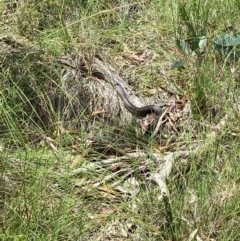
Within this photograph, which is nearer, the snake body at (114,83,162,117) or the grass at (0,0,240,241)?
the grass at (0,0,240,241)

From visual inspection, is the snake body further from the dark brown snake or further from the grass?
the grass

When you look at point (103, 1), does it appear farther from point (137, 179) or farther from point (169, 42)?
point (137, 179)

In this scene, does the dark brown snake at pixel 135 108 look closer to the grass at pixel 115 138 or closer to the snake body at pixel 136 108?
the snake body at pixel 136 108

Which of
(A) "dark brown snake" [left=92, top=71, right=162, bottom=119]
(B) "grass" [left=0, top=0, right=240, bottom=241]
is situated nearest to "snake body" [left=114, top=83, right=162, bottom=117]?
(A) "dark brown snake" [left=92, top=71, right=162, bottom=119]

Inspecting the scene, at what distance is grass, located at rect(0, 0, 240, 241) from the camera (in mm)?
2531

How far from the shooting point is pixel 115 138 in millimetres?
3301

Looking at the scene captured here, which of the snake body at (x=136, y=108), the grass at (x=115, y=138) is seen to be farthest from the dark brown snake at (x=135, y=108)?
the grass at (x=115, y=138)

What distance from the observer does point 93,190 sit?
2828 millimetres

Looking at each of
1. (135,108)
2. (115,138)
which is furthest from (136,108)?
(115,138)

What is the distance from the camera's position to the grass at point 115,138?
253 centimetres

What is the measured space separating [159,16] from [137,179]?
1762mm

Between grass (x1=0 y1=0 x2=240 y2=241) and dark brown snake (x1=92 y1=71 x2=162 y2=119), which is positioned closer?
grass (x1=0 y1=0 x2=240 y2=241)

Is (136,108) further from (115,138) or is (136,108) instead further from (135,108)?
(115,138)

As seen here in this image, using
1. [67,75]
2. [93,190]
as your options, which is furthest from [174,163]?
[67,75]
